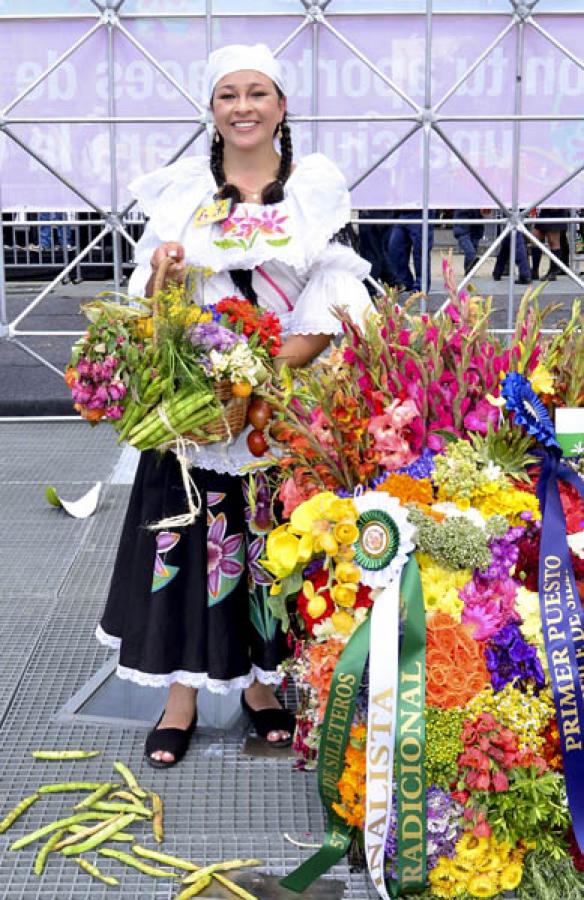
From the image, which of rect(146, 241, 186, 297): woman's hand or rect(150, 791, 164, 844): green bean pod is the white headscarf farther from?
rect(150, 791, 164, 844): green bean pod

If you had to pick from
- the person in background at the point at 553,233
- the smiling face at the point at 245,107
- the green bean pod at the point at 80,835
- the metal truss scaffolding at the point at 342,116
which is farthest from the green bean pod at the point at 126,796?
the person in background at the point at 553,233

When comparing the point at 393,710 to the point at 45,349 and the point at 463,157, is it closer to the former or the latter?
the point at 463,157

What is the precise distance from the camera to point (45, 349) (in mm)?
8906

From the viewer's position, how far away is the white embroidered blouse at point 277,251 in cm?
293

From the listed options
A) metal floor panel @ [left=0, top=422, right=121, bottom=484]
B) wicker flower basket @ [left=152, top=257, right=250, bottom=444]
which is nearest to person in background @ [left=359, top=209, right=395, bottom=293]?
metal floor panel @ [left=0, top=422, right=121, bottom=484]

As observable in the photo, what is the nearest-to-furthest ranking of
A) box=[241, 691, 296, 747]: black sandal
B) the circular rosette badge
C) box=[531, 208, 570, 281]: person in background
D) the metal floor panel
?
the circular rosette badge < box=[241, 691, 296, 747]: black sandal < the metal floor panel < box=[531, 208, 570, 281]: person in background

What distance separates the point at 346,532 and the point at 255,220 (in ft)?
3.06

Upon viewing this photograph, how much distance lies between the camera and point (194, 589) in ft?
9.98

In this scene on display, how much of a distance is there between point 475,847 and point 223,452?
1.13 metres

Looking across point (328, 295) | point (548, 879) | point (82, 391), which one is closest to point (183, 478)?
point (82, 391)

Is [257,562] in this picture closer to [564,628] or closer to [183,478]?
[183,478]

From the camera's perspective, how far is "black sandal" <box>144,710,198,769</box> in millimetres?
3023

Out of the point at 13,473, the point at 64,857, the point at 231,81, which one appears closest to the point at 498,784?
the point at 64,857

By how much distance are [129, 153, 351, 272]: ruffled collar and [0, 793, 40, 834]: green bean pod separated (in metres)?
1.39
